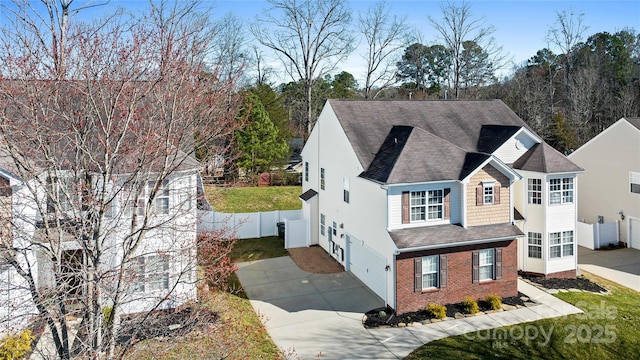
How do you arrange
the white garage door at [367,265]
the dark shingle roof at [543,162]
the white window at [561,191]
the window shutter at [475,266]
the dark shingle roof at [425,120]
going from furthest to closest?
the dark shingle roof at [425,120] → the white window at [561,191] → the dark shingle roof at [543,162] → the white garage door at [367,265] → the window shutter at [475,266]

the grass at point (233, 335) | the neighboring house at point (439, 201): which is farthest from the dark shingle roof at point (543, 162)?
the grass at point (233, 335)

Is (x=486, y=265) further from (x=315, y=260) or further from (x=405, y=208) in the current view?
(x=315, y=260)

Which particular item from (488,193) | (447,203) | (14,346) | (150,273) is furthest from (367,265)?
(14,346)

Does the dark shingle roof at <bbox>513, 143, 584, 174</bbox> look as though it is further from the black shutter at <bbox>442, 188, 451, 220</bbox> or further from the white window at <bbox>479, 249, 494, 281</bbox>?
the black shutter at <bbox>442, 188, 451, 220</bbox>

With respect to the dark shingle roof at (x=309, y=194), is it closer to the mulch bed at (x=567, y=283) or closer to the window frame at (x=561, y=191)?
the mulch bed at (x=567, y=283)

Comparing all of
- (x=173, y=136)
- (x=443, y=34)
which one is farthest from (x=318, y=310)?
(x=443, y=34)

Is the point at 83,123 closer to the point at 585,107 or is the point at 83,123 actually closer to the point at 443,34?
the point at 443,34
